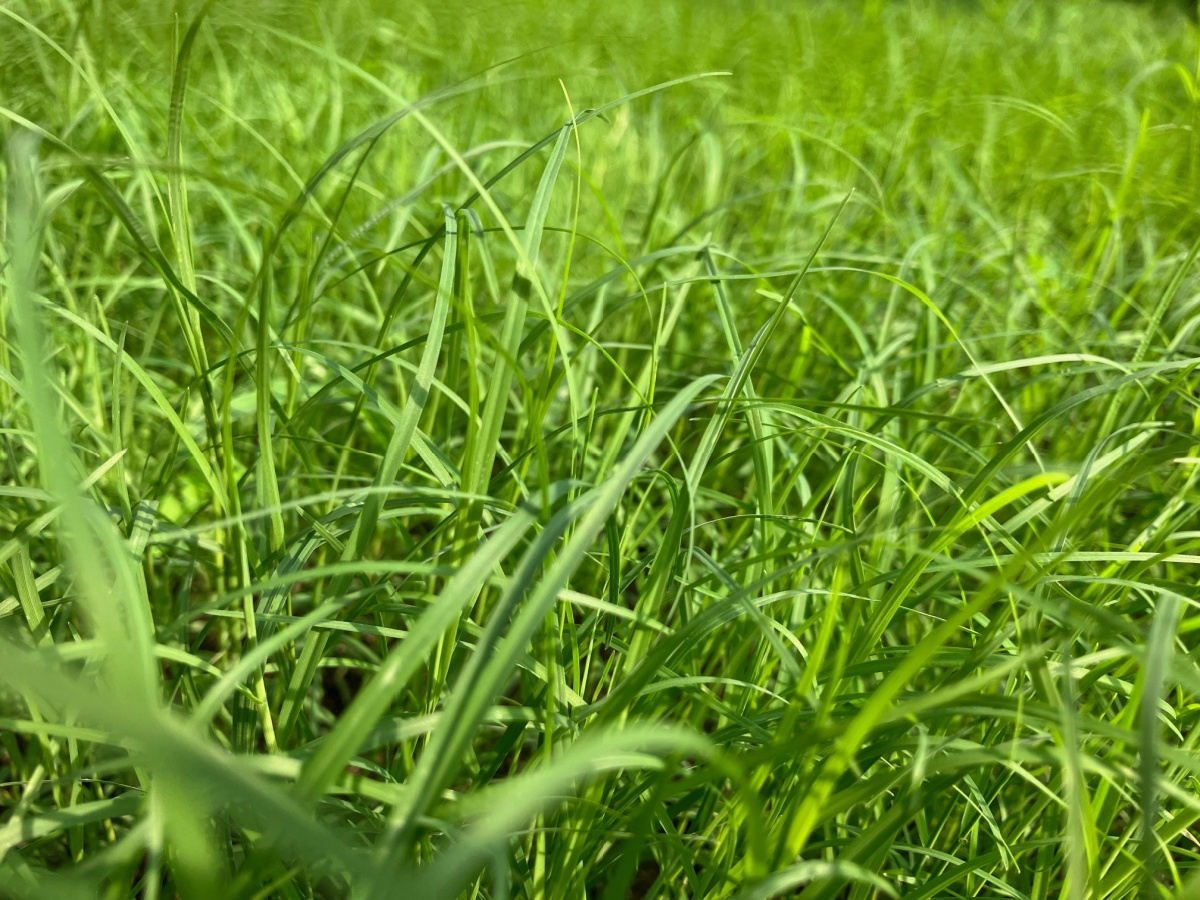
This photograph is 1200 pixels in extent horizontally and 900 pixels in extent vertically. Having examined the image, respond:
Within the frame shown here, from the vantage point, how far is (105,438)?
2.37ft

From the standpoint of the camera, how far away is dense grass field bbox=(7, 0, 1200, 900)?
0.38 m

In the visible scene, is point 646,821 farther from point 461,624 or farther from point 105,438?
point 105,438

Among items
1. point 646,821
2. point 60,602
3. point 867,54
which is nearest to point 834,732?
point 646,821

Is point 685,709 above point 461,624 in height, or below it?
below

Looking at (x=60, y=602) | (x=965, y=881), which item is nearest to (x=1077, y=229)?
(x=965, y=881)

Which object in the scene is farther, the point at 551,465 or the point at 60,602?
the point at 551,465

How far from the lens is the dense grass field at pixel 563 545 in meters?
0.38

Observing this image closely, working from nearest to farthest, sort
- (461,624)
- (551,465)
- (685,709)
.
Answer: (461,624), (685,709), (551,465)

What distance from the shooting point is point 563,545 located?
62cm

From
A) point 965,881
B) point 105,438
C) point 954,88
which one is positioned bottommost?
point 965,881

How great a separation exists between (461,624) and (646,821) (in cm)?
22

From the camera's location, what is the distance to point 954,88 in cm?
197

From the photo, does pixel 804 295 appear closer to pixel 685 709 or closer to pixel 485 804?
pixel 685 709

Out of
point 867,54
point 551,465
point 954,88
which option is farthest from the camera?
point 867,54
